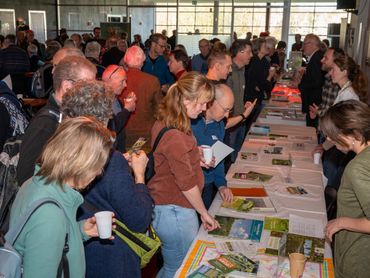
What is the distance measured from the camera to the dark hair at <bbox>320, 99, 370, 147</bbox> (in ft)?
6.90

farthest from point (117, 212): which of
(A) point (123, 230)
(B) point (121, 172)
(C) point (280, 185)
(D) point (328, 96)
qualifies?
(D) point (328, 96)

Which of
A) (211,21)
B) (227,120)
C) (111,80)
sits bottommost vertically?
(227,120)

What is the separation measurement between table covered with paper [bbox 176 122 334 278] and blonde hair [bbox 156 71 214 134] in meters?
0.62

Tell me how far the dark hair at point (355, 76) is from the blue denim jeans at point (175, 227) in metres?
2.44

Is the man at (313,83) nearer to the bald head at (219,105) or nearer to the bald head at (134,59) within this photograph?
the bald head at (134,59)

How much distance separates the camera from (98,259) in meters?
1.99

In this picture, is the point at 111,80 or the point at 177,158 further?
the point at 111,80

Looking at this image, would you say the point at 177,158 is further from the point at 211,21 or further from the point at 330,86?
the point at 211,21

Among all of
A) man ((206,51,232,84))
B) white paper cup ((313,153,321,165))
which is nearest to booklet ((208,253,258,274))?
white paper cup ((313,153,321,165))

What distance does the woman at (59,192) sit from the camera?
1358mm

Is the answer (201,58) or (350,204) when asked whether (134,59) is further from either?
(201,58)

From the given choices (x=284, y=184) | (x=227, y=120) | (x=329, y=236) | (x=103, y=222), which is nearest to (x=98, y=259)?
(x=103, y=222)

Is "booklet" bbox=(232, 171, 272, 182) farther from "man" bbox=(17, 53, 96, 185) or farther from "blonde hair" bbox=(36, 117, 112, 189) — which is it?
"blonde hair" bbox=(36, 117, 112, 189)

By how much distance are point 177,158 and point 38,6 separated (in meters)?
15.3
